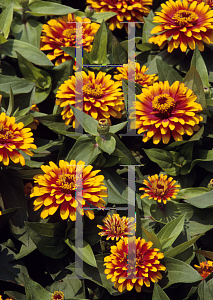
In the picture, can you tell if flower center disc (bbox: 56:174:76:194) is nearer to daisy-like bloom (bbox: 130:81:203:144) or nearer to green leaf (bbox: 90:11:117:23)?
daisy-like bloom (bbox: 130:81:203:144)

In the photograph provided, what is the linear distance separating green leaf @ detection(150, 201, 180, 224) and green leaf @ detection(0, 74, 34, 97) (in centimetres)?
64

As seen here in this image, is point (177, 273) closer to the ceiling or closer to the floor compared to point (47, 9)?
closer to the floor

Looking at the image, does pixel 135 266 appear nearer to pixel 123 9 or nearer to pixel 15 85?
pixel 15 85

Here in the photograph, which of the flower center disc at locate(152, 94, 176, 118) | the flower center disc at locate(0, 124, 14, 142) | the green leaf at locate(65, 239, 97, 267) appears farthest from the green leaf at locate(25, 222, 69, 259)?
the flower center disc at locate(152, 94, 176, 118)

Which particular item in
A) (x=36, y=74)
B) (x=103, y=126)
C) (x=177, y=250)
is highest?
(x=36, y=74)

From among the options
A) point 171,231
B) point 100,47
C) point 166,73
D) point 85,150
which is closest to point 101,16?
point 100,47

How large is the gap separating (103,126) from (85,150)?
5.3 inches

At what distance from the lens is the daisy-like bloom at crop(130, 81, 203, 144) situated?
1143mm

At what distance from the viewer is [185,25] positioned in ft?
4.25

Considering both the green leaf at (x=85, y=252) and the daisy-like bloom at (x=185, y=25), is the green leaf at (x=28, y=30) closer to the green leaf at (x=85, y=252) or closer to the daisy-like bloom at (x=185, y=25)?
the daisy-like bloom at (x=185, y=25)

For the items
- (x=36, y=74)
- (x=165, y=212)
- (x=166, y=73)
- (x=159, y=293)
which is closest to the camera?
(x=159, y=293)

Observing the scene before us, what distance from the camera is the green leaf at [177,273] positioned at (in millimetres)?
953

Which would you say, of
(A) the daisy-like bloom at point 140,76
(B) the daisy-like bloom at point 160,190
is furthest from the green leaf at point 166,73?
(B) the daisy-like bloom at point 160,190

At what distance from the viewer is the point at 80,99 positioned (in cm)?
118
